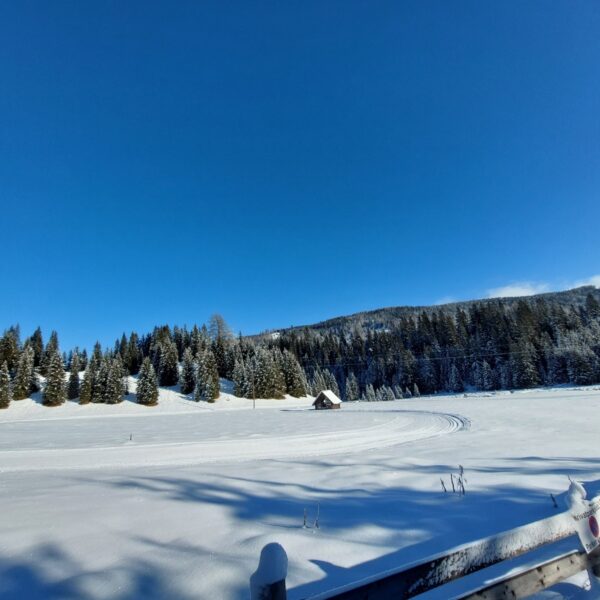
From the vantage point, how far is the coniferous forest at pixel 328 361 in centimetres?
5512

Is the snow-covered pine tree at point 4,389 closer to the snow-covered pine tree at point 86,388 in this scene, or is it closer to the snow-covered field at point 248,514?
the snow-covered pine tree at point 86,388

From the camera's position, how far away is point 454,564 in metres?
2.50

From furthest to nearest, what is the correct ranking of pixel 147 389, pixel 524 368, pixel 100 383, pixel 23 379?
pixel 524 368
pixel 100 383
pixel 147 389
pixel 23 379

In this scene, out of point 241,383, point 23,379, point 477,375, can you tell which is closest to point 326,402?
point 241,383

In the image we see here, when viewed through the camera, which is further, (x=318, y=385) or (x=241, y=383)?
(x=318, y=385)

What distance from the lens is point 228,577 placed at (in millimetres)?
3428

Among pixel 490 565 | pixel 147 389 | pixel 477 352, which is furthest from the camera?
pixel 477 352

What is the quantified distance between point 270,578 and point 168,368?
69762 millimetres

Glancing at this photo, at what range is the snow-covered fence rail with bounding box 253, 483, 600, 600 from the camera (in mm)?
2127

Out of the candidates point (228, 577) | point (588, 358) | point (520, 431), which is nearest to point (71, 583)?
point (228, 577)

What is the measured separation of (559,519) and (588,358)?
244ft

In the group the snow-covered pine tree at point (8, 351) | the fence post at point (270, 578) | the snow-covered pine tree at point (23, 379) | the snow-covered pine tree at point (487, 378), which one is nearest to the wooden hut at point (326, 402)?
the snow-covered pine tree at point (23, 379)

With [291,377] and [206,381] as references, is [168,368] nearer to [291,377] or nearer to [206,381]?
[206,381]

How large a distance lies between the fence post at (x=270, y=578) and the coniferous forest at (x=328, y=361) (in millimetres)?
56397
